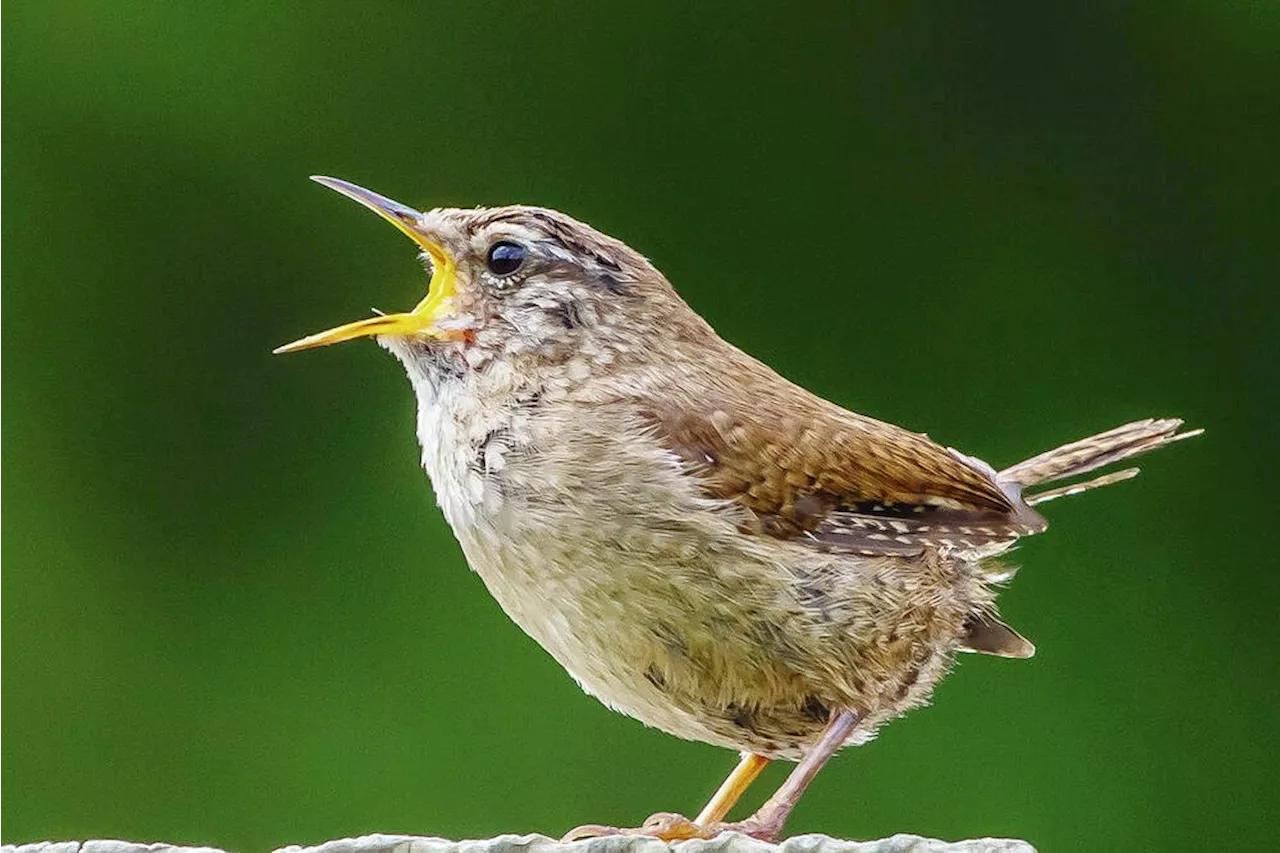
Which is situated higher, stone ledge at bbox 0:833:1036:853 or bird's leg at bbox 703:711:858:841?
bird's leg at bbox 703:711:858:841

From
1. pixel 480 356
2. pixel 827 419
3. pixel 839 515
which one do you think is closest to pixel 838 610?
pixel 839 515

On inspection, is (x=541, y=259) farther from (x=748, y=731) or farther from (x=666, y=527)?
(x=748, y=731)

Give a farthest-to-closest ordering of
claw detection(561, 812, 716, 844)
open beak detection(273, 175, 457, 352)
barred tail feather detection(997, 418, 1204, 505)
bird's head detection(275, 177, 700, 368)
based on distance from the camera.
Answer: barred tail feather detection(997, 418, 1204, 505), bird's head detection(275, 177, 700, 368), open beak detection(273, 175, 457, 352), claw detection(561, 812, 716, 844)

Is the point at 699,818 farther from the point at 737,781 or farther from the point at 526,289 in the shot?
the point at 526,289

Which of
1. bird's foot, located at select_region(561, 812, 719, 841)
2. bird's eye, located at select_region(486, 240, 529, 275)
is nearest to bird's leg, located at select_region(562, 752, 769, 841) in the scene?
bird's foot, located at select_region(561, 812, 719, 841)

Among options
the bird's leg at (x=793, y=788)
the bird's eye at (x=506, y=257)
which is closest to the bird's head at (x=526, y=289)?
the bird's eye at (x=506, y=257)

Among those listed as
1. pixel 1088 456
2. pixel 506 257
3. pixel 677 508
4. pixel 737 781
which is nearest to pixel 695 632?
pixel 677 508

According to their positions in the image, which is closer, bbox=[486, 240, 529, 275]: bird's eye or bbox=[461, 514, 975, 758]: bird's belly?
bbox=[461, 514, 975, 758]: bird's belly

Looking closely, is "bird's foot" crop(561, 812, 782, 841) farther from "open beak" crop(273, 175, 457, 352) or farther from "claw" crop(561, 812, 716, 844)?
"open beak" crop(273, 175, 457, 352)
